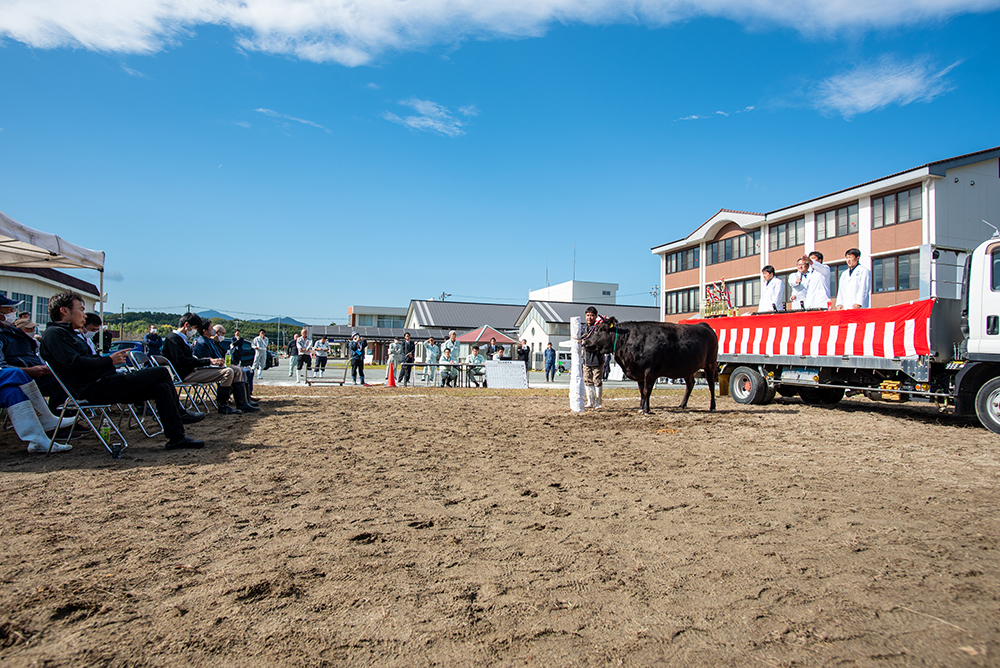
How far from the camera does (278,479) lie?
4.81 m

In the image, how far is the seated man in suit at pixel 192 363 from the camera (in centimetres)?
862

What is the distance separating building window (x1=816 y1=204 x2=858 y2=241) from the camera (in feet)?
94.5

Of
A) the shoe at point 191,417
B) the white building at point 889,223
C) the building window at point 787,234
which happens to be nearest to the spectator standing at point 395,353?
the shoe at point 191,417

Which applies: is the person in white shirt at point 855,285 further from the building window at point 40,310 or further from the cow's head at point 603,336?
the building window at point 40,310

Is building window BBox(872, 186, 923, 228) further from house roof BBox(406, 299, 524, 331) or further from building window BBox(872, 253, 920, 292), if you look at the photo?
house roof BBox(406, 299, 524, 331)

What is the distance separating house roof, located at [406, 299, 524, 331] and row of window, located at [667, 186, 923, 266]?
28.1 metres

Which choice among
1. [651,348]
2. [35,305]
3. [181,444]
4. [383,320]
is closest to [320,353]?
[651,348]

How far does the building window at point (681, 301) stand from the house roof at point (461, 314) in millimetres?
22800

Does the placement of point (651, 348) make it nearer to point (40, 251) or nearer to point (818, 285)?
point (818, 285)

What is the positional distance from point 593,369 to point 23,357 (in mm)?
8993

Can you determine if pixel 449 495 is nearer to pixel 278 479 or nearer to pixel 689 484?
pixel 278 479

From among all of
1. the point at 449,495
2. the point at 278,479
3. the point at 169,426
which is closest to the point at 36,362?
the point at 169,426

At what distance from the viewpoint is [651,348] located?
10.2 m

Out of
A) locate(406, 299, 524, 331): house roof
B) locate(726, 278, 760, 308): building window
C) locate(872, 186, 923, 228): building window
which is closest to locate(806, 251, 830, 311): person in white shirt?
locate(872, 186, 923, 228): building window
